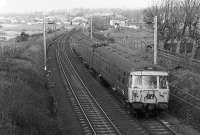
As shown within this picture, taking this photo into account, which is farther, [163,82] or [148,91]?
[163,82]

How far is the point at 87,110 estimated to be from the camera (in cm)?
2408

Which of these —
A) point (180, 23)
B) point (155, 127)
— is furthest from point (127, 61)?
point (180, 23)

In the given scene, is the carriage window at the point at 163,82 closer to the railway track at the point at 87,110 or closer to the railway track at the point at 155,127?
the railway track at the point at 155,127

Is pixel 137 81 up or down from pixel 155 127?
up

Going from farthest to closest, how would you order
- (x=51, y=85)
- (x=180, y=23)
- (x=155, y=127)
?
(x=180, y=23)
(x=51, y=85)
(x=155, y=127)

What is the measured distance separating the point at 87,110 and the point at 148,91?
527cm

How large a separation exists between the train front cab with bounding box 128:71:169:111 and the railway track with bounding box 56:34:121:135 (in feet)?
6.68

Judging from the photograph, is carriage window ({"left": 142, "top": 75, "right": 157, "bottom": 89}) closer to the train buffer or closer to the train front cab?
the train front cab

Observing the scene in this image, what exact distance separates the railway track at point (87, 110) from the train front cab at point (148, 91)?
6.68 ft

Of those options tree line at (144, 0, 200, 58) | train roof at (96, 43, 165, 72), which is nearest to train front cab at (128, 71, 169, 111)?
train roof at (96, 43, 165, 72)

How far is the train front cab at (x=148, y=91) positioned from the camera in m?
20.5

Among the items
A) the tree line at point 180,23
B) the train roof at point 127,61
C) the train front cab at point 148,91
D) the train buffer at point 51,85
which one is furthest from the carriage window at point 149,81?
the tree line at point 180,23

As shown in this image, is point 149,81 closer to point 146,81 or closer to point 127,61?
point 146,81

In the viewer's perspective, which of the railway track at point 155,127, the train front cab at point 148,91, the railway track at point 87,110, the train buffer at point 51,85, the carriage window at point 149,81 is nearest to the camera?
the railway track at point 155,127
